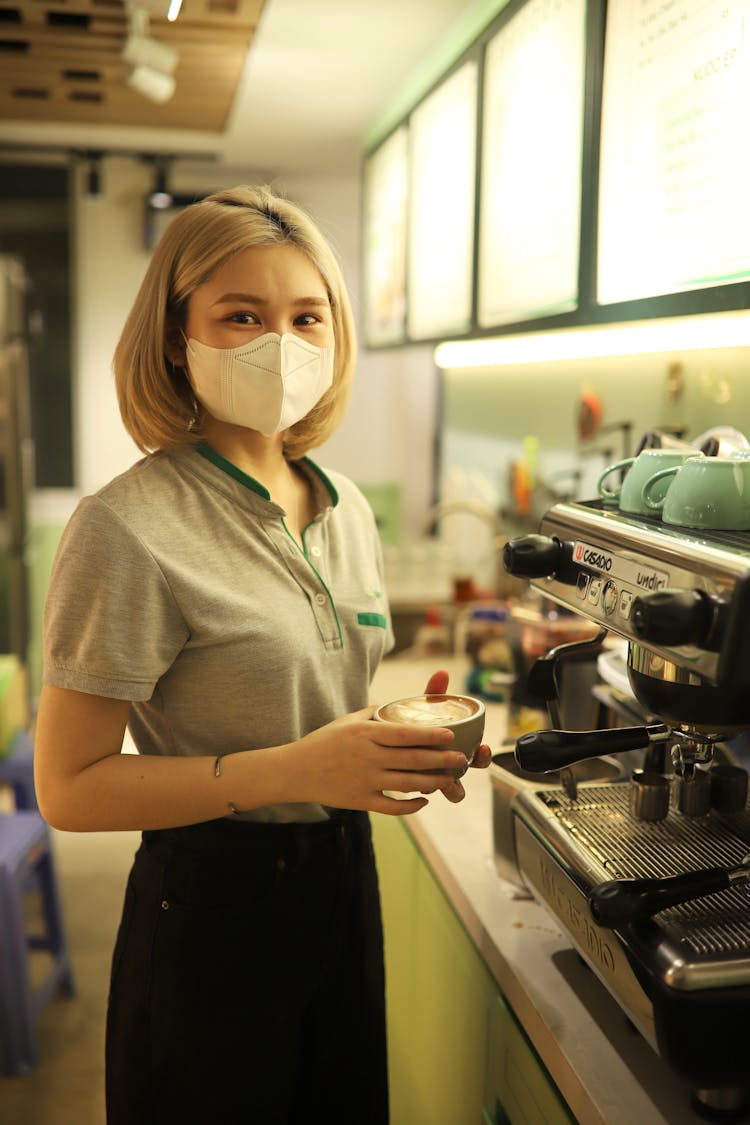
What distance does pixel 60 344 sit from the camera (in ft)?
15.8

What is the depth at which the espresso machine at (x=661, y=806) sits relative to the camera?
804 millimetres

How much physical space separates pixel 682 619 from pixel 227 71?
8.49 feet

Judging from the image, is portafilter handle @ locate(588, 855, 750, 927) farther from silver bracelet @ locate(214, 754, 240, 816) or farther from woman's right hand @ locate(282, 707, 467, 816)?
silver bracelet @ locate(214, 754, 240, 816)

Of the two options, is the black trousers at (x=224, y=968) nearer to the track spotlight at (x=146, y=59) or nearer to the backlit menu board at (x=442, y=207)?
the backlit menu board at (x=442, y=207)

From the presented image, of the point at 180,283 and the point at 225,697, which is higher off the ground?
the point at 180,283

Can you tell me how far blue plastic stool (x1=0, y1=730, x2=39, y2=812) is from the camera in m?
2.77

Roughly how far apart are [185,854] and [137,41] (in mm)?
2143

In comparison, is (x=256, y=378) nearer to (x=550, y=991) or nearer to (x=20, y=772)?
(x=550, y=991)

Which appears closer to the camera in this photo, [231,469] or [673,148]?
[231,469]

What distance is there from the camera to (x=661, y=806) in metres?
1.08

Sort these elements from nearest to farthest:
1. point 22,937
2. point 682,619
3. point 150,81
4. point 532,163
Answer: point 682,619
point 532,163
point 22,937
point 150,81

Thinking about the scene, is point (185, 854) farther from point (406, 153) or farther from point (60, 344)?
point (60, 344)

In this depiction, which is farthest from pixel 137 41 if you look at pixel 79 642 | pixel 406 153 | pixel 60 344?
pixel 60 344

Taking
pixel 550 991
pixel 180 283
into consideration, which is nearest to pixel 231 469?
pixel 180 283
